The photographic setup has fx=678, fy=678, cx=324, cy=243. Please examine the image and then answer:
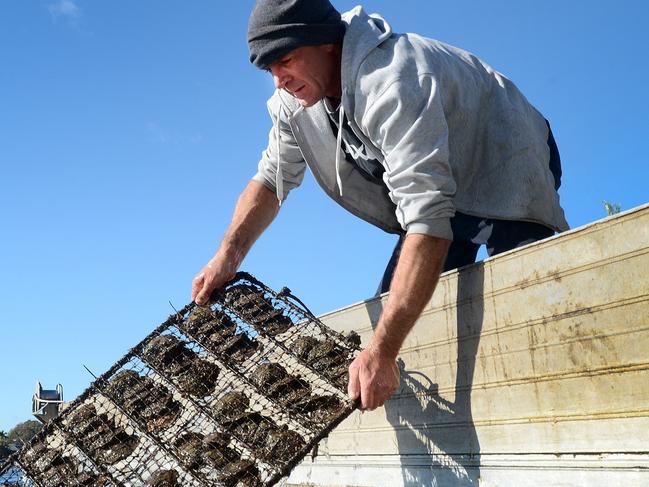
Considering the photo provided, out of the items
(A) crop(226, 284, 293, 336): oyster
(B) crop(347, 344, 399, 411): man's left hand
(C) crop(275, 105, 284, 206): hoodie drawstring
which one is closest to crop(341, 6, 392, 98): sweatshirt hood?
(C) crop(275, 105, 284, 206): hoodie drawstring

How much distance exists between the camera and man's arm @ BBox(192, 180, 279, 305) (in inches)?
177

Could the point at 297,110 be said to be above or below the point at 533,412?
above

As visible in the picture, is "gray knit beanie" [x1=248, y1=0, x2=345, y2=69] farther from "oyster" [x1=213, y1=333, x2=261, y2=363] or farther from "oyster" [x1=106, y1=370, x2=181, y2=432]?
"oyster" [x1=106, y1=370, x2=181, y2=432]

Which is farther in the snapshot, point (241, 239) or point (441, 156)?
point (241, 239)

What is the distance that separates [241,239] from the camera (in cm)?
A: 478

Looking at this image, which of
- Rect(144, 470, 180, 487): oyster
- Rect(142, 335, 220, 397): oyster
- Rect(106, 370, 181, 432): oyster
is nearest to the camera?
Rect(144, 470, 180, 487): oyster

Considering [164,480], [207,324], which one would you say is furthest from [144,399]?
[164,480]

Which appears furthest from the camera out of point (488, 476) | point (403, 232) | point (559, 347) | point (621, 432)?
point (403, 232)

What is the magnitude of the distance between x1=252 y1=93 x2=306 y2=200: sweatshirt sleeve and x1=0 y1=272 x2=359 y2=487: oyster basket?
779mm

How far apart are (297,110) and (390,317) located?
168cm

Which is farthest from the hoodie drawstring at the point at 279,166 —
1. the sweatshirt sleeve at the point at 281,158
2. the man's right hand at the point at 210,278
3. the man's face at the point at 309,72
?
the man's face at the point at 309,72

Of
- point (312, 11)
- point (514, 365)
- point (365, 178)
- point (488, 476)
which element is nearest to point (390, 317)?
point (514, 365)

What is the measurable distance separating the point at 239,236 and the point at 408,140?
1.89 meters

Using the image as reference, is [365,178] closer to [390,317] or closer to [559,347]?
[390,317]
